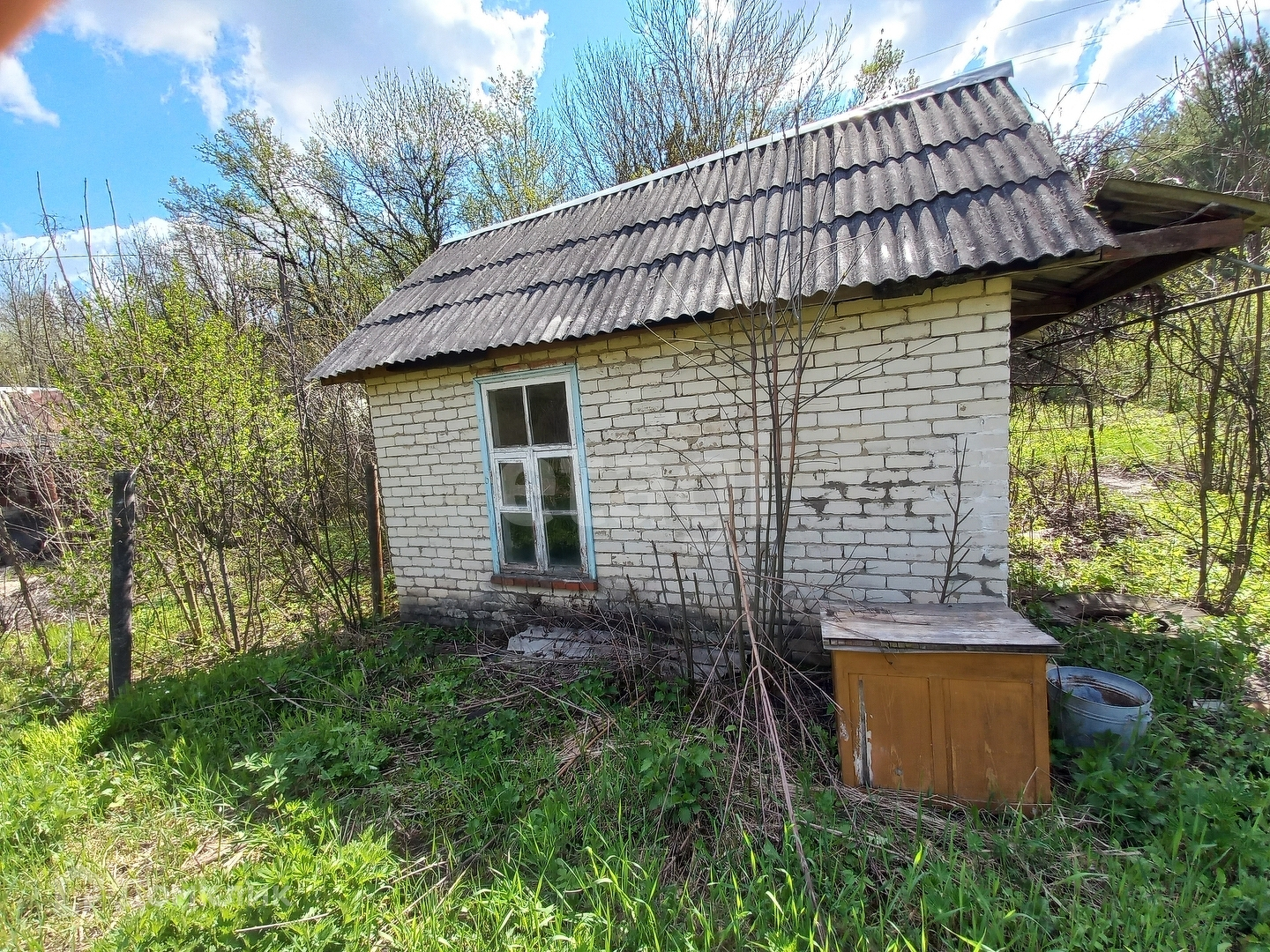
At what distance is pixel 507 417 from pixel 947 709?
3.56 m

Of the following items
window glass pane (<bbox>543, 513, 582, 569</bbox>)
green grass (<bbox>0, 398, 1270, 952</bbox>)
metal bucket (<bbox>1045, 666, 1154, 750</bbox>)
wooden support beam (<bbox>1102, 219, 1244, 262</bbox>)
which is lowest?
green grass (<bbox>0, 398, 1270, 952</bbox>)

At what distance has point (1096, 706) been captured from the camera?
8.42 ft

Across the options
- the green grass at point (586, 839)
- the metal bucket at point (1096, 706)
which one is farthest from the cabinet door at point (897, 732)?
the metal bucket at point (1096, 706)

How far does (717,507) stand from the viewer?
11.8 feet

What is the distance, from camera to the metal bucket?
252cm

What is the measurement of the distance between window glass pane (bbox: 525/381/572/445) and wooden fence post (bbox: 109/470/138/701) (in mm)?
3151

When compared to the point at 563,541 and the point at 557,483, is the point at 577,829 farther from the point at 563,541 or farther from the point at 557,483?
the point at 557,483

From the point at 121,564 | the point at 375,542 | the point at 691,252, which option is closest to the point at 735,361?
the point at 691,252

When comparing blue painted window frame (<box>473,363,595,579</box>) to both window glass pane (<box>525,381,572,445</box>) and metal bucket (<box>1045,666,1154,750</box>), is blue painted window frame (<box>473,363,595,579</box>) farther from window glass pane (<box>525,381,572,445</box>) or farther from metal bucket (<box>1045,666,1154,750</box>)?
metal bucket (<box>1045,666,1154,750</box>)

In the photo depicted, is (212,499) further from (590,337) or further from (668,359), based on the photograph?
(668,359)

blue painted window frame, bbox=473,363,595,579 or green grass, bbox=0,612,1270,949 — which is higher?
blue painted window frame, bbox=473,363,595,579

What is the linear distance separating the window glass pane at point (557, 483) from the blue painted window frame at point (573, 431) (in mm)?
136

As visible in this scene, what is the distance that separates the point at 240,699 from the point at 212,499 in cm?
215

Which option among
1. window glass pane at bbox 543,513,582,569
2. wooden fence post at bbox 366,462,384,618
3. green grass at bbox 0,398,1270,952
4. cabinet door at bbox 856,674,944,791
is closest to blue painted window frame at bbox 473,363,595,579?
window glass pane at bbox 543,513,582,569
